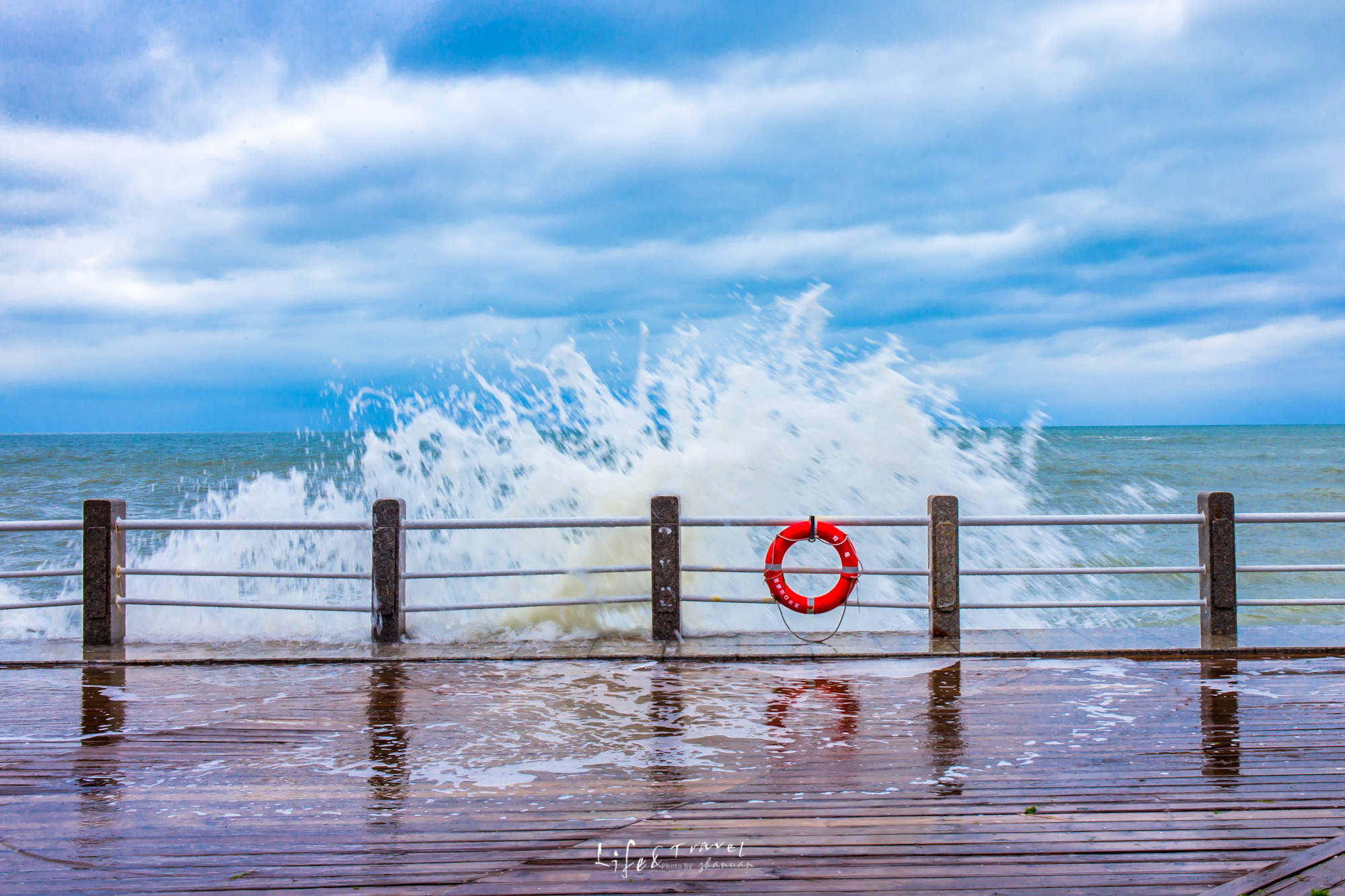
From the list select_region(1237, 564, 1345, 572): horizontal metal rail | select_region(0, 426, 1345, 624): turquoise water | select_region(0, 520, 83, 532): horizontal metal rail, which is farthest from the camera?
select_region(0, 426, 1345, 624): turquoise water

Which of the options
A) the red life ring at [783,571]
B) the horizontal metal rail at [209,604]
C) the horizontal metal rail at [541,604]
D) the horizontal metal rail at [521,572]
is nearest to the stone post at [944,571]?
the red life ring at [783,571]

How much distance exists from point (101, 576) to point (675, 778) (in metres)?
5.63

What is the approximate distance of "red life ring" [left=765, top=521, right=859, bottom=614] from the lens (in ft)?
24.6

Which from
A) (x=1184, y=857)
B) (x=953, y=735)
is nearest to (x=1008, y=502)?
(x=953, y=735)

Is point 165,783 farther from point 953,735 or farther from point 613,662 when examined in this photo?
point 953,735

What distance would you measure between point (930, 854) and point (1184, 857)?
34.7 inches

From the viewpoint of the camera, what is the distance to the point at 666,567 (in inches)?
298

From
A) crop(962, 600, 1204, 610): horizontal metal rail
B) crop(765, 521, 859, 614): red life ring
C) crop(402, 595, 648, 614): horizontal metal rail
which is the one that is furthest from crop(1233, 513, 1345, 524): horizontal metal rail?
crop(402, 595, 648, 614): horizontal metal rail

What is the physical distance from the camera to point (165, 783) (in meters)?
4.40

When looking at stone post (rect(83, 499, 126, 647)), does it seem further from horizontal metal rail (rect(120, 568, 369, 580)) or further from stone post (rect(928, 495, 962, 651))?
stone post (rect(928, 495, 962, 651))

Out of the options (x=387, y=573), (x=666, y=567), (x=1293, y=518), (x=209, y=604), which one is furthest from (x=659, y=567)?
(x=1293, y=518)

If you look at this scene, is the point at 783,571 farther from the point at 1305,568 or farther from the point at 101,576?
the point at 101,576

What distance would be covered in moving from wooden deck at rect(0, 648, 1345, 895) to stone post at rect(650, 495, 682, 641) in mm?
846

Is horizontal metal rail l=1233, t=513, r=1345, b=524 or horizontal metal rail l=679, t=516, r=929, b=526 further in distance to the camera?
horizontal metal rail l=679, t=516, r=929, b=526
